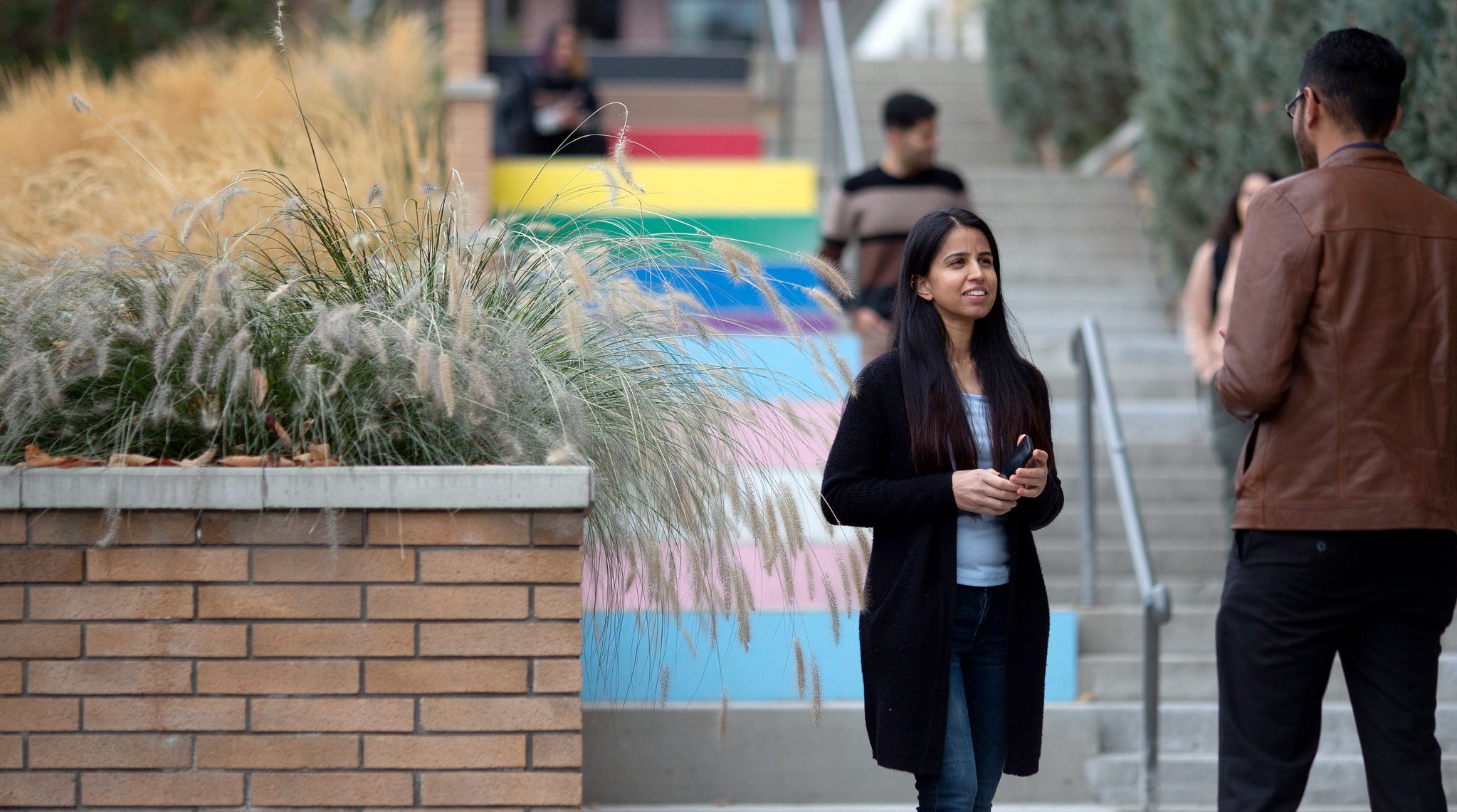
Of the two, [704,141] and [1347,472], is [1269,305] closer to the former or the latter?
[1347,472]

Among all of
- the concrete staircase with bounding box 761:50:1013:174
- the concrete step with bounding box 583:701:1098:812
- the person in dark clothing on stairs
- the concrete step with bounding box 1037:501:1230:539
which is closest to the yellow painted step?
the person in dark clothing on stairs

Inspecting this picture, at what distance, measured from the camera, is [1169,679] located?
521 centimetres

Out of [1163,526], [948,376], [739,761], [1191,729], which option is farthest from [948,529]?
[1163,526]

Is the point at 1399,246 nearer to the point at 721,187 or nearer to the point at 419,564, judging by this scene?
the point at 419,564

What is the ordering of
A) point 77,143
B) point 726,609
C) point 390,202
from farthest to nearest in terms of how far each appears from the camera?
1. point 77,143
2. point 390,202
3. point 726,609

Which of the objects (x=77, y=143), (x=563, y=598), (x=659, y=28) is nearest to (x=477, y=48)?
(x=77, y=143)

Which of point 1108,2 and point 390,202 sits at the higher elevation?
point 1108,2

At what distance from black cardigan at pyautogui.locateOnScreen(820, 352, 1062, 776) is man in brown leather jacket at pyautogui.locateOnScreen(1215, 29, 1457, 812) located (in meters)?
0.43

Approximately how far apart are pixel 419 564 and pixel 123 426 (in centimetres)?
70

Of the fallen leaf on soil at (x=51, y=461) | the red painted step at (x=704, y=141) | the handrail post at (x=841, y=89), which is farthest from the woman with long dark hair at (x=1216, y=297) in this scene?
the red painted step at (x=704, y=141)

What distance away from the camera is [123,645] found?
120 inches

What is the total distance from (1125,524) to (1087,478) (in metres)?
0.26

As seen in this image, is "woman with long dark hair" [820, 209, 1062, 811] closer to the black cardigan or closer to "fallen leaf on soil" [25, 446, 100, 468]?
the black cardigan

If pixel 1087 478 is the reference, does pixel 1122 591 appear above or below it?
below
